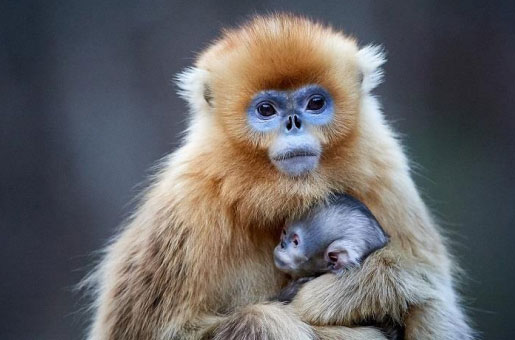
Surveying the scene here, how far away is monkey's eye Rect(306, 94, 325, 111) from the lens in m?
4.20

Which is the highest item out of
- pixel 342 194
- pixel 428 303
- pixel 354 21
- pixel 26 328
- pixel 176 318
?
pixel 354 21

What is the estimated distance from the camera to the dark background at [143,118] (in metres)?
6.94

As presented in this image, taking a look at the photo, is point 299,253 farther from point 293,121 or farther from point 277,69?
point 277,69

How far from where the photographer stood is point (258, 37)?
4.26 m

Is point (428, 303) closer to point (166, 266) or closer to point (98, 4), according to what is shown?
point (166, 266)

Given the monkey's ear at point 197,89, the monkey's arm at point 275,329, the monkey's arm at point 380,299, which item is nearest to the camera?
the monkey's arm at point 275,329

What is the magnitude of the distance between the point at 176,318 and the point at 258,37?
1.27 m

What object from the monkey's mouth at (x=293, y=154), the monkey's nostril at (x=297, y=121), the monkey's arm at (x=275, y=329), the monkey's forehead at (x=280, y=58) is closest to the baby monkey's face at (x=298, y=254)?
the monkey's arm at (x=275, y=329)

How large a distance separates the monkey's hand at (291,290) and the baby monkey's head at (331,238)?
53 millimetres

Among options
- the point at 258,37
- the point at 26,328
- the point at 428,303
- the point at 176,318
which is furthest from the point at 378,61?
the point at 26,328

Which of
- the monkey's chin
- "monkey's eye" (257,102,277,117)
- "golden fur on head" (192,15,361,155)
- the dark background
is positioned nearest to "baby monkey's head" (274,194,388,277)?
the monkey's chin

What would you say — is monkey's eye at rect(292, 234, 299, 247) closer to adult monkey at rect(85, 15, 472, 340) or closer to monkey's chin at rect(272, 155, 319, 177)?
adult monkey at rect(85, 15, 472, 340)

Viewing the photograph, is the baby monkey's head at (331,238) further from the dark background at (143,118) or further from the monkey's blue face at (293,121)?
the dark background at (143,118)

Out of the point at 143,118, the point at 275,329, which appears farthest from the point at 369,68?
the point at 143,118
